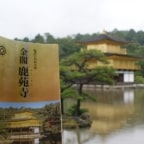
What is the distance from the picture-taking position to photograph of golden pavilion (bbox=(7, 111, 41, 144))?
3014 mm

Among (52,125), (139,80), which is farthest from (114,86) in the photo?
(52,125)

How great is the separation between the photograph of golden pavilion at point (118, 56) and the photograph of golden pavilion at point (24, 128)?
89.5 ft

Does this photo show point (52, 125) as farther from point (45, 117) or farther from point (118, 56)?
point (118, 56)

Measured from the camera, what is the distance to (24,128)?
303cm

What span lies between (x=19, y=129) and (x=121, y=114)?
10497 mm

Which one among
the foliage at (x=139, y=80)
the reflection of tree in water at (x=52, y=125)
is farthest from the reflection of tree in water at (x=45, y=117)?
the foliage at (x=139, y=80)

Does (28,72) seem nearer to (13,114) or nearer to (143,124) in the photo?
(13,114)

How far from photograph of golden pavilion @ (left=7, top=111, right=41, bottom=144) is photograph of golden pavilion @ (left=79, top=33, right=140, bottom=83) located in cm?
2729

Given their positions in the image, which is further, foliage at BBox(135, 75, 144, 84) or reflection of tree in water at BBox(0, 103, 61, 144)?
foliage at BBox(135, 75, 144, 84)

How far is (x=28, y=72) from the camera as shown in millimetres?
3121

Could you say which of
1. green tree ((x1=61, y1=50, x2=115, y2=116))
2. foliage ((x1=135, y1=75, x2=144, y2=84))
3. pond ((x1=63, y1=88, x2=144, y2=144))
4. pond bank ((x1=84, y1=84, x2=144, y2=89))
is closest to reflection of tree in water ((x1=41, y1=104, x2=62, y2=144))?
pond ((x1=63, y1=88, x2=144, y2=144))

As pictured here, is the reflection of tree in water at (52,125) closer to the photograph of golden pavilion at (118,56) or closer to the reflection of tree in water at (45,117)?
the reflection of tree in water at (45,117)

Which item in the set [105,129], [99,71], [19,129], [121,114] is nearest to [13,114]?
[19,129]

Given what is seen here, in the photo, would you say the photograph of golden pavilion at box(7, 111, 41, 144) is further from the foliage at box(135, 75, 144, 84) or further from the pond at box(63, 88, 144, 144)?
the foliage at box(135, 75, 144, 84)
